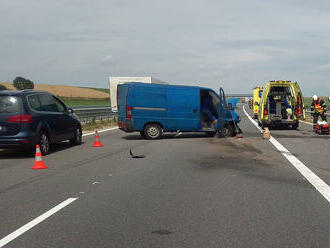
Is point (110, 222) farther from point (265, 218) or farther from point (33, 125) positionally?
point (33, 125)

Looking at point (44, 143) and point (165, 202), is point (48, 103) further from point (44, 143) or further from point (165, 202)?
point (165, 202)

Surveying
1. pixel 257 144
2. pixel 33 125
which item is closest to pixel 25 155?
pixel 33 125

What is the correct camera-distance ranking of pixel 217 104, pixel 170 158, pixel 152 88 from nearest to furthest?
pixel 170 158
pixel 152 88
pixel 217 104

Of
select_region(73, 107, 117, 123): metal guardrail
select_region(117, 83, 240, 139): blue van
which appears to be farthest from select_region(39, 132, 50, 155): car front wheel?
select_region(73, 107, 117, 123): metal guardrail

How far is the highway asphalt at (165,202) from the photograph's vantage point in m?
4.73

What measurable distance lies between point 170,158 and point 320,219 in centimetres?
617

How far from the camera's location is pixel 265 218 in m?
5.49

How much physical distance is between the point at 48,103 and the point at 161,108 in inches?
198

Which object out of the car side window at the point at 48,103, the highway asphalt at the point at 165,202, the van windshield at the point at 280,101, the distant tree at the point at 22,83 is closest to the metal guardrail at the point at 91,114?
the car side window at the point at 48,103

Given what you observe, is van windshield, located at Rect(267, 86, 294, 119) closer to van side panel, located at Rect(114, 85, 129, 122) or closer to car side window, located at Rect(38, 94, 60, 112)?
van side panel, located at Rect(114, 85, 129, 122)

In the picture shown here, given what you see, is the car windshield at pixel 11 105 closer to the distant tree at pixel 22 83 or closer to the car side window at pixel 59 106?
the car side window at pixel 59 106

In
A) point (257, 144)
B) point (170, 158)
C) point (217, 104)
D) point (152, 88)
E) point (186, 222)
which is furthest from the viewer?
point (217, 104)

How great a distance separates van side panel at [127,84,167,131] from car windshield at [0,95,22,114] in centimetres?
563

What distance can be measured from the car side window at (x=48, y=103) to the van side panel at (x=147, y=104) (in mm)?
3665
